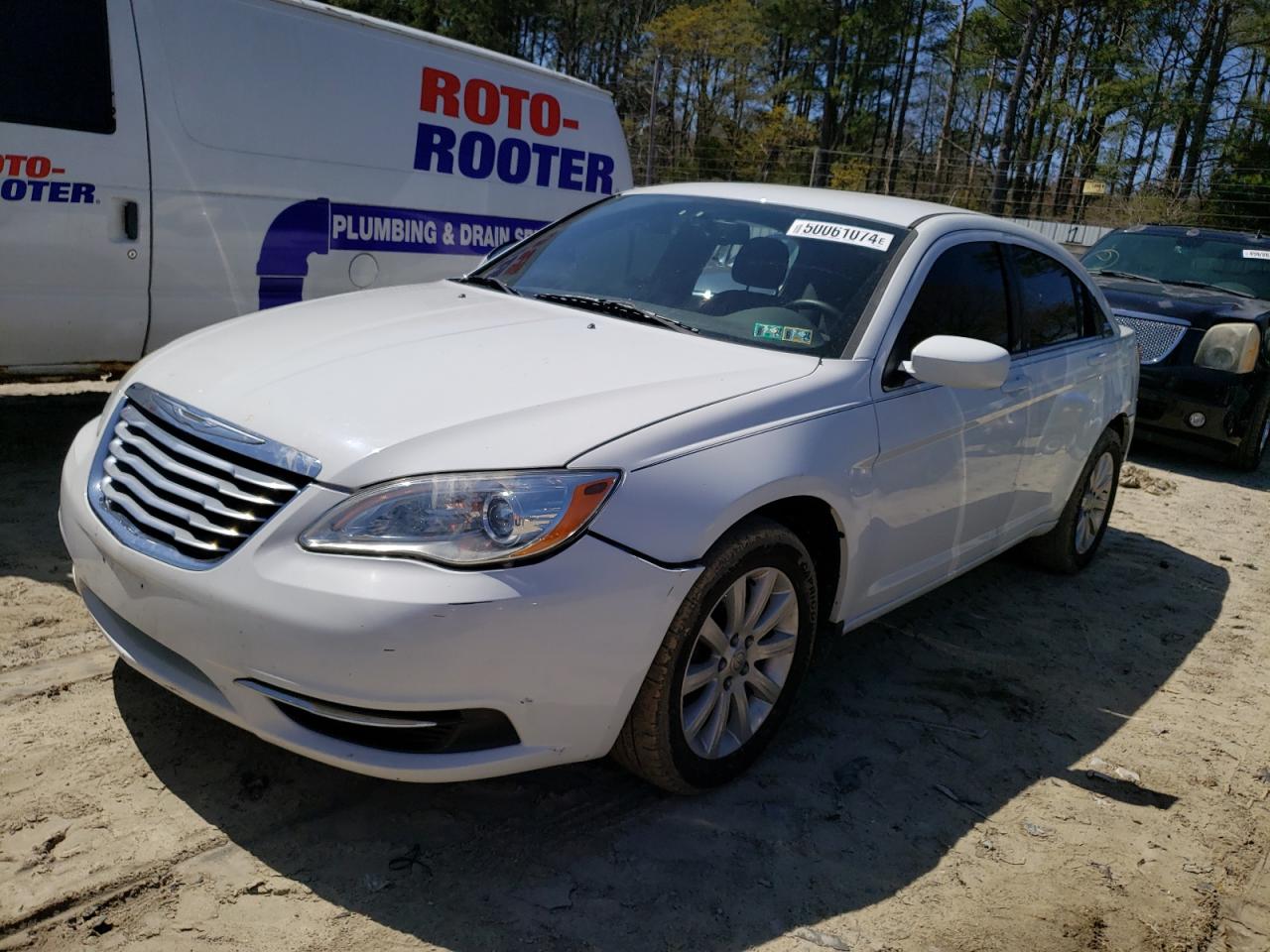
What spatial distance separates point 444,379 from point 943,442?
5.42 ft

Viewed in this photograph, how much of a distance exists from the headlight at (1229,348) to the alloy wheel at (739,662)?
20.1ft

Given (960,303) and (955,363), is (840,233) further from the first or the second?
(955,363)

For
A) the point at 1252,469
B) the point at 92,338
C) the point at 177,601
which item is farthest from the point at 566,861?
the point at 1252,469

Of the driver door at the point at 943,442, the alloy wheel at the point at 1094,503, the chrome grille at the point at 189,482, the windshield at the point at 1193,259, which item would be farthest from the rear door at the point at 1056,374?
the windshield at the point at 1193,259

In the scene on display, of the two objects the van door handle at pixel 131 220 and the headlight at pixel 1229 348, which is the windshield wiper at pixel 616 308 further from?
the headlight at pixel 1229 348

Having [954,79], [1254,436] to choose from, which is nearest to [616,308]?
[1254,436]

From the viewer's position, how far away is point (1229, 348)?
7.88 m

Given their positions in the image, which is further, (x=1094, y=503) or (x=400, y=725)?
(x=1094, y=503)

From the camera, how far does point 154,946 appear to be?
2.25 meters

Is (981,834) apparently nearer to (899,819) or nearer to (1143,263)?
(899,819)

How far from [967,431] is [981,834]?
4.38ft

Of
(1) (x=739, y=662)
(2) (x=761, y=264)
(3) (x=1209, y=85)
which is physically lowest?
(1) (x=739, y=662)

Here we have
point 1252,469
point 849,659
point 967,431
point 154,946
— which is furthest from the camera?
point 1252,469

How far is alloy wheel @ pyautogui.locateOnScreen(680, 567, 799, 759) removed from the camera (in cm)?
288
